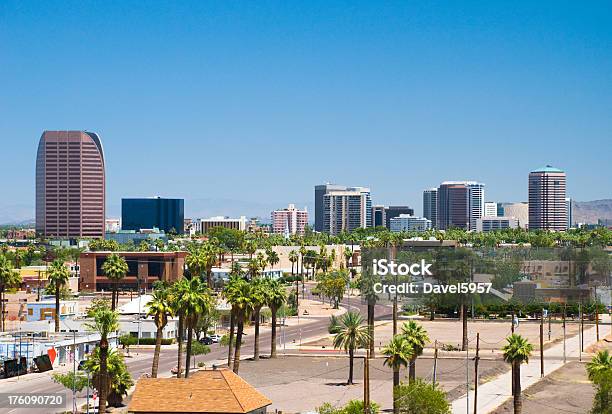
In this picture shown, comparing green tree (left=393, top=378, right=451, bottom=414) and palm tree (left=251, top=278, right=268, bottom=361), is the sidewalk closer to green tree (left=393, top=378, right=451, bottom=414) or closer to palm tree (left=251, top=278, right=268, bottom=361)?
green tree (left=393, top=378, right=451, bottom=414)

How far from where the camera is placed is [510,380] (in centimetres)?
9575

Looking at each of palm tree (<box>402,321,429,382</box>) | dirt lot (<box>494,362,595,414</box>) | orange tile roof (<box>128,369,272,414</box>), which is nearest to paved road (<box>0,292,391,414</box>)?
orange tile roof (<box>128,369,272,414</box>)

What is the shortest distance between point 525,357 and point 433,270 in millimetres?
72361

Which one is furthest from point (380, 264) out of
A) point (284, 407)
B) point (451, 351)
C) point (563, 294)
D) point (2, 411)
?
point (2, 411)

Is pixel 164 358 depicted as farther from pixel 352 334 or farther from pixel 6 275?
pixel 352 334

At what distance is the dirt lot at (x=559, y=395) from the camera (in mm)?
80438

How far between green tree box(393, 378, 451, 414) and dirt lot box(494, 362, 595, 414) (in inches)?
347

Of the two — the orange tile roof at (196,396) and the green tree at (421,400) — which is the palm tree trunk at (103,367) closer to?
the orange tile roof at (196,396)

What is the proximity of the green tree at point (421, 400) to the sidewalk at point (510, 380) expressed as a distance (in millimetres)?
6024

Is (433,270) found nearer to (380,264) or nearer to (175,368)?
(380,264)

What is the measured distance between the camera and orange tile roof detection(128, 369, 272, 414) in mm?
61562

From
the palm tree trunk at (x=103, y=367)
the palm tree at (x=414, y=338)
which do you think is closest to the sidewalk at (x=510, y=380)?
the palm tree at (x=414, y=338)

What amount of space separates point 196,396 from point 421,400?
15.5 meters

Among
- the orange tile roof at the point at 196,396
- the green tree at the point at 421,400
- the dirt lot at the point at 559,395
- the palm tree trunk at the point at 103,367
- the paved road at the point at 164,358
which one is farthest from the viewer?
the paved road at the point at 164,358
